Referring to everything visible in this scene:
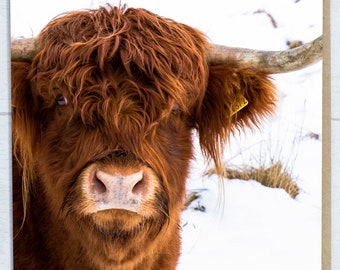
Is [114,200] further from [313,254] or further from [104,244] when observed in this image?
[313,254]

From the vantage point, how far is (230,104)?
1.83 metres

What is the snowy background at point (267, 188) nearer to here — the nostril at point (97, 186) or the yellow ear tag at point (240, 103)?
the yellow ear tag at point (240, 103)

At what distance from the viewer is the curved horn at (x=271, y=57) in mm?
1691

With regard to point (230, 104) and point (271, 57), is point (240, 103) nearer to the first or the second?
point (230, 104)

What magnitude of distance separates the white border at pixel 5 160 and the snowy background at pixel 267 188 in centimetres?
47

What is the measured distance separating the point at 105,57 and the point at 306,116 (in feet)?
1.96

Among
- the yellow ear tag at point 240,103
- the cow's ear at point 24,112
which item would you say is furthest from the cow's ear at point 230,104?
the cow's ear at point 24,112

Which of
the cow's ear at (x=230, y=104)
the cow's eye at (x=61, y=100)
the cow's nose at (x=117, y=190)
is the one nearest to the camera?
the cow's nose at (x=117, y=190)

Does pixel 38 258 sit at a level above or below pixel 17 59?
below

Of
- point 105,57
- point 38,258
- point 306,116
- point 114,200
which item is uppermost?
point 105,57

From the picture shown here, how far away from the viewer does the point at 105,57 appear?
165 cm

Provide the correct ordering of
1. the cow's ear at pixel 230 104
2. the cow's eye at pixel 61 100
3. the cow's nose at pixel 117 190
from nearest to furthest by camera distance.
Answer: the cow's nose at pixel 117 190 < the cow's eye at pixel 61 100 < the cow's ear at pixel 230 104
